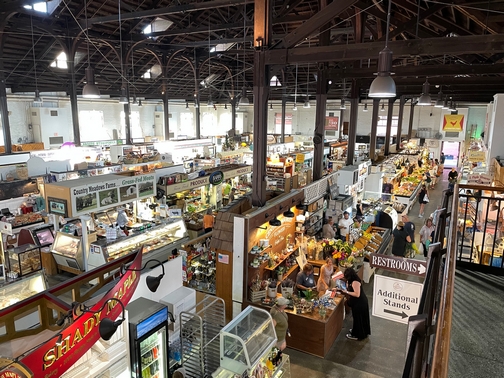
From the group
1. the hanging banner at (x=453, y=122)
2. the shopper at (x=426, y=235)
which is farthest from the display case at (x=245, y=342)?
the hanging banner at (x=453, y=122)

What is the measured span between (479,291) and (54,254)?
32.8ft

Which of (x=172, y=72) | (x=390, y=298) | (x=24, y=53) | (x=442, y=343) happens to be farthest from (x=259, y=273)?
(x=172, y=72)

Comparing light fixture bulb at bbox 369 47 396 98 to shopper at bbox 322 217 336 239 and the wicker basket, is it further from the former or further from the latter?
shopper at bbox 322 217 336 239

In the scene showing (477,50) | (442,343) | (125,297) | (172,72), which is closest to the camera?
(442,343)

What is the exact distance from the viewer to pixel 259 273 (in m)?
8.05

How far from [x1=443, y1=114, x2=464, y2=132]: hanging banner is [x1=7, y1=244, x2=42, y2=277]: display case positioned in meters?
28.8

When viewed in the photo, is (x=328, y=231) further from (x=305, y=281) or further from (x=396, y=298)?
(x=396, y=298)

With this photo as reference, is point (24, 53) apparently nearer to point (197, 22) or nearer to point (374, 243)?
point (197, 22)

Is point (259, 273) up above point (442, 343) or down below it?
below

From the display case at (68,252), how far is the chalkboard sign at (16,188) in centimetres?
308

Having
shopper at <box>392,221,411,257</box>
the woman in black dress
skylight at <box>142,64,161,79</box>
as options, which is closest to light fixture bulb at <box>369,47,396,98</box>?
the woman in black dress

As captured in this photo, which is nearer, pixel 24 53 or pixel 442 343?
pixel 442 343

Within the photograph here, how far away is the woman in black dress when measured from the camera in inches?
287

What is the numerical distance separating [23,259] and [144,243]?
9.63ft
